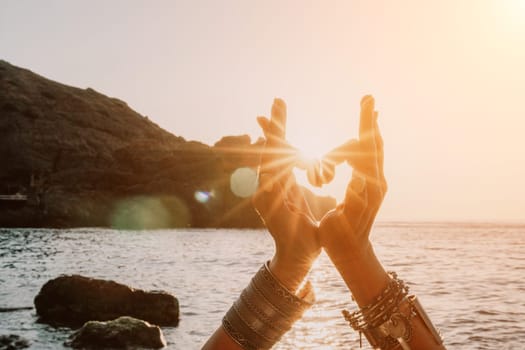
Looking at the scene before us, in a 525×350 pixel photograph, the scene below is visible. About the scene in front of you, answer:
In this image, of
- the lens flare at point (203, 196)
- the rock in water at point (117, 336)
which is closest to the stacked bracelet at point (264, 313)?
the rock in water at point (117, 336)

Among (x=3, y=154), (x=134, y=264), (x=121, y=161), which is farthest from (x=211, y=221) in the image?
(x=134, y=264)

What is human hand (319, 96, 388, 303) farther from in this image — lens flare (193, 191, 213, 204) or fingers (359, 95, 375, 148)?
lens flare (193, 191, 213, 204)

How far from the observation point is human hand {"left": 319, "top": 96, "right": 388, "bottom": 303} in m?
1.64

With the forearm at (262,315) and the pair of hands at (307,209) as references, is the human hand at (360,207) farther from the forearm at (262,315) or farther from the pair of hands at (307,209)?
the forearm at (262,315)

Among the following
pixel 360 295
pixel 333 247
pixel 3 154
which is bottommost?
pixel 3 154

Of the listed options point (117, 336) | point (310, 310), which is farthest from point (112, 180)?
point (117, 336)

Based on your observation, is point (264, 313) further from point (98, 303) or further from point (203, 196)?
point (203, 196)

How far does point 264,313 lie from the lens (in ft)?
5.99

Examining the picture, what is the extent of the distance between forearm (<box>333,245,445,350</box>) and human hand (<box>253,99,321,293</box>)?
0.49 feet

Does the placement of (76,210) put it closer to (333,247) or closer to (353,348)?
(353,348)

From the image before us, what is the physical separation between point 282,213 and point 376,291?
1.32 ft

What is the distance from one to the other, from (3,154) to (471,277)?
494 feet

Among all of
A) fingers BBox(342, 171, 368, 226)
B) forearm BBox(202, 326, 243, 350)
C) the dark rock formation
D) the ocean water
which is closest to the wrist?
fingers BBox(342, 171, 368, 226)

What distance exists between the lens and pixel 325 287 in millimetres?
32312
